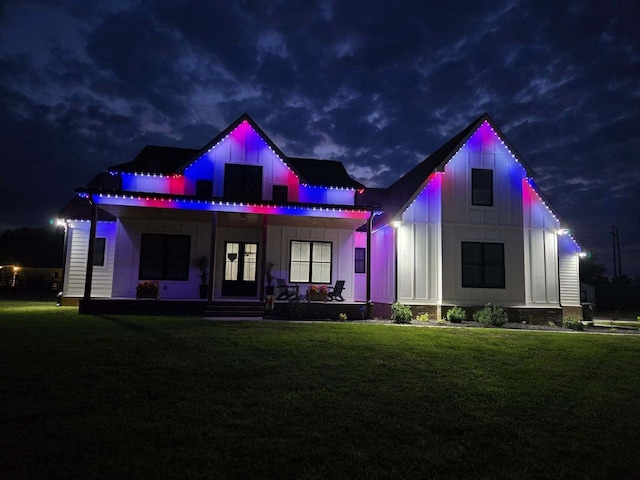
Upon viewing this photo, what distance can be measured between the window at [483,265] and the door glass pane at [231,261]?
872cm

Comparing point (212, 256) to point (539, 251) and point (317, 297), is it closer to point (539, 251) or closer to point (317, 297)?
point (317, 297)

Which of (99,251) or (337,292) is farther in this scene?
(99,251)

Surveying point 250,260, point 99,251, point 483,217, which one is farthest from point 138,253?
point 483,217

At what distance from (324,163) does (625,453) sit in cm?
1728

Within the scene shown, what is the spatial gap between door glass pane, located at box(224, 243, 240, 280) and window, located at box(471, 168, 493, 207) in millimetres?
9434

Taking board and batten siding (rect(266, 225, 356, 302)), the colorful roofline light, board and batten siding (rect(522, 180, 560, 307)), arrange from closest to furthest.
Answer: the colorful roofline light → board and batten siding (rect(522, 180, 560, 307)) → board and batten siding (rect(266, 225, 356, 302))

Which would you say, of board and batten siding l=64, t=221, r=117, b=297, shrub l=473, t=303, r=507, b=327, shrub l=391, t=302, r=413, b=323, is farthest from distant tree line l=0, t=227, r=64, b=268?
shrub l=473, t=303, r=507, b=327

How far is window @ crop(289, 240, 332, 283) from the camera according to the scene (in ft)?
58.5

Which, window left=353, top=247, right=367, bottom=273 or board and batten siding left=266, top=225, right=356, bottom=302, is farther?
window left=353, top=247, right=367, bottom=273

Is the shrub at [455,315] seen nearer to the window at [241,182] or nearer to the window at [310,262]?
the window at [310,262]

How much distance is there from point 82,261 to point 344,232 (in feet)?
36.3

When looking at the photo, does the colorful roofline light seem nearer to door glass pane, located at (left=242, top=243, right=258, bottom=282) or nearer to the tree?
door glass pane, located at (left=242, top=243, right=258, bottom=282)

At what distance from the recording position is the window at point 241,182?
55.9ft

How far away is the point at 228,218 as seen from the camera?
16.2 meters
